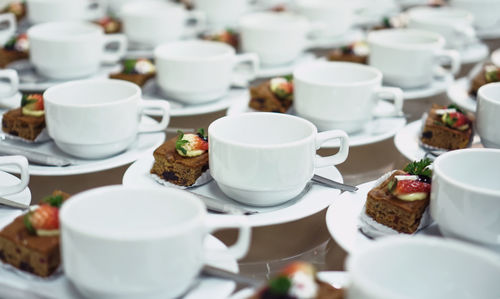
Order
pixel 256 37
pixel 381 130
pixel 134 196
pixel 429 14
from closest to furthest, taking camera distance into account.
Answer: pixel 134 196
pixel 381 130
pixel 256 37
pixel 429 14

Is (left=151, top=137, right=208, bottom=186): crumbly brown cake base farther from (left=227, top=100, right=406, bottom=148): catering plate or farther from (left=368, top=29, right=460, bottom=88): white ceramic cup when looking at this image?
(left=368, top=29, right=460, bottom=88): white ceramic cup

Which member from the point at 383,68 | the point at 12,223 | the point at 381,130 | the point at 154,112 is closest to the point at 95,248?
the point at 12,223

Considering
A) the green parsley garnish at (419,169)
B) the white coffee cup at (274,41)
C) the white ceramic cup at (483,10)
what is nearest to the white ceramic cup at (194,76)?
the white coffee cup at (274,41)

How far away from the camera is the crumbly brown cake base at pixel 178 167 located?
1.11 m

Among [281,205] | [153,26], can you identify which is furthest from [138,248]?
[153,26]

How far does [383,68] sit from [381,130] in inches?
13.1

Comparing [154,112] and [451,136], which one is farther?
[154,112]

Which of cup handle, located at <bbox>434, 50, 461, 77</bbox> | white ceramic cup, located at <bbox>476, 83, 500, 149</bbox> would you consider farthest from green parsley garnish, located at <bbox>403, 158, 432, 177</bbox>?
cup handle, located at <bbox>434, 50, 461, 77</bbox>

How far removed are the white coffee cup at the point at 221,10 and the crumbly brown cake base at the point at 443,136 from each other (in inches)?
48.2

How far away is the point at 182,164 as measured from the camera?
110 cm

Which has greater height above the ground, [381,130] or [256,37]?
[256,37]

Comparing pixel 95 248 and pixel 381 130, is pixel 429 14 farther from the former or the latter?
pixel 95 248

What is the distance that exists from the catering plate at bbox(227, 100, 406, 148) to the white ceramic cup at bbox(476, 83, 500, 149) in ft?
0.63

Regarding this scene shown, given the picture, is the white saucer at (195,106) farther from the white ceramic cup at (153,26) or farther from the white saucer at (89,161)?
the white ceramic cup at (153,26)
